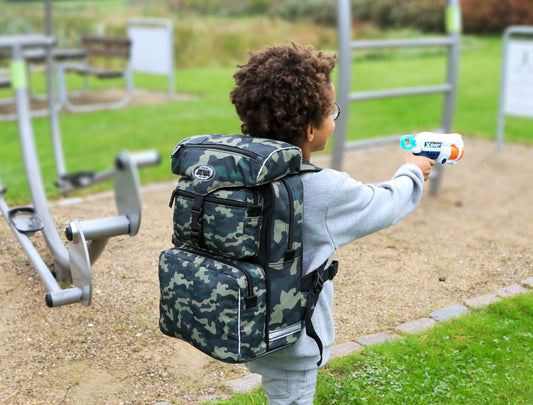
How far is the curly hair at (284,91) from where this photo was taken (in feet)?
6.50

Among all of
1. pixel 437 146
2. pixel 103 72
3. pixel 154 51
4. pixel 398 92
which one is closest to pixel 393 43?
pixel 398 92

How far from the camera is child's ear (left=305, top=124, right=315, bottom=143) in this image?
2062 millimetres

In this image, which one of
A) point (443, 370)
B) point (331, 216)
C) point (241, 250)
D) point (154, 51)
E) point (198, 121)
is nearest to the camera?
point (241, 250)

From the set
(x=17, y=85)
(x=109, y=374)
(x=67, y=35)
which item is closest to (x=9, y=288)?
(x=109, y=374)

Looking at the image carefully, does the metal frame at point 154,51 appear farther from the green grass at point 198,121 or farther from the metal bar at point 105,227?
the metal bar at point 105,227

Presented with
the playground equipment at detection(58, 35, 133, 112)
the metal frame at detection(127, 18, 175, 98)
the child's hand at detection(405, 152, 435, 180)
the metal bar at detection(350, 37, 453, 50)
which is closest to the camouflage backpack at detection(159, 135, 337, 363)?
the child's hand at detection(405, 152, 435, 180)

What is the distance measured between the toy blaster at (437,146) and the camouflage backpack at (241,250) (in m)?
0.43

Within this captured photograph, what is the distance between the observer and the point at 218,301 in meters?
1.92

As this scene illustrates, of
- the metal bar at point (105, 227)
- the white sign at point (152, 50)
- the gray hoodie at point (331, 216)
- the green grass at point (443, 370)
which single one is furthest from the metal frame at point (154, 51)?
the gray hoodie at point (331, 216)

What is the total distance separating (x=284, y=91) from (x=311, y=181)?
26 centimetres

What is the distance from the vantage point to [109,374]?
2.80 metres

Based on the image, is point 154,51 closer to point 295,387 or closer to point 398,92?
point 398,92

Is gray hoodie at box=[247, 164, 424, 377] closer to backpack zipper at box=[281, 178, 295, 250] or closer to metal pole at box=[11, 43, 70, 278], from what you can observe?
backpack zipper at box=[281, 178, 295, 250]

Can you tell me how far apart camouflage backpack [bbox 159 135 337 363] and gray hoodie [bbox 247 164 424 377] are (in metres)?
0.06
